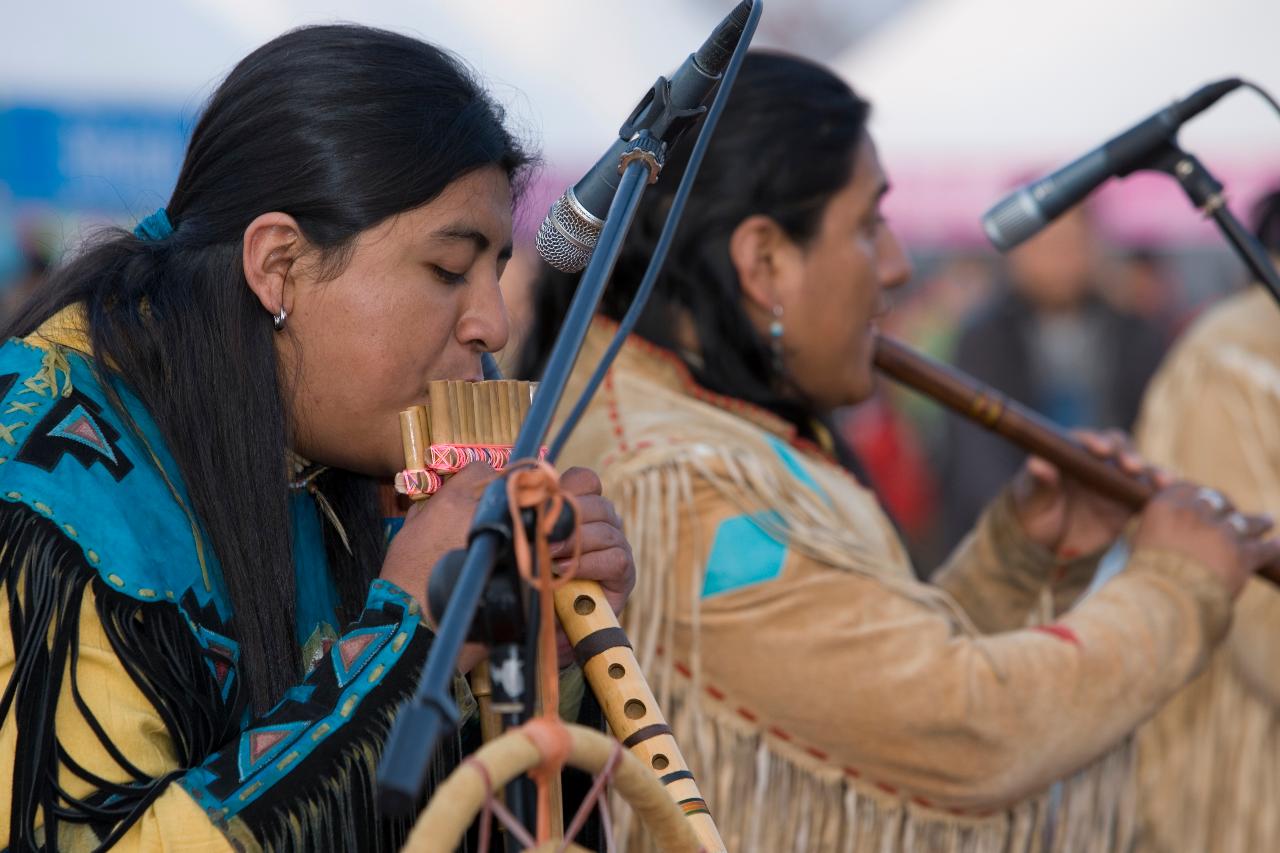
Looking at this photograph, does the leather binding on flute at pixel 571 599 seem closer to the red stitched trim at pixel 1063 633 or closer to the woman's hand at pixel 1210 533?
the red stitched trim at pixel 1063 633

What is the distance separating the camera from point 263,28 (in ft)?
17.3

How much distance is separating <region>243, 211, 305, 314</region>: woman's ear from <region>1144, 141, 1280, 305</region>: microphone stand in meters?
1.28

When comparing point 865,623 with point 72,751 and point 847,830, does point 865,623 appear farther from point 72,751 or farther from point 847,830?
point 72,751

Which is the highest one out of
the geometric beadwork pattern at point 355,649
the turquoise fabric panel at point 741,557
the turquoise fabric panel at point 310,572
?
the geometric beadwork pattern at point 355,649

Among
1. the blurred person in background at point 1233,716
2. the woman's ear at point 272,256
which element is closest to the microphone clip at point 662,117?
the woman's ear at point 272,256

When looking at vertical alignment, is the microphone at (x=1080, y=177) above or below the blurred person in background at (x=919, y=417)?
above

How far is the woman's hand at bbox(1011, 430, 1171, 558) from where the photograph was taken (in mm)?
2779

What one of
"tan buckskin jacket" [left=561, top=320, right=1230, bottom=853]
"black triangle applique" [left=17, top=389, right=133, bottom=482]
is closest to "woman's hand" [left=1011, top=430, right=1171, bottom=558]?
"tan buckskin jacket" [left=561, top=320, right=1230, bottom=853]

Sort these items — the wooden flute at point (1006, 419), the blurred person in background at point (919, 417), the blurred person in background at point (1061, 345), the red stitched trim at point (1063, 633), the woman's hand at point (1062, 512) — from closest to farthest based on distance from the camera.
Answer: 1. the red stitched trim at point (1063, 633)
2. the wooden flute at point (1006, 419)
3. the woman's hand at point (1062, 512)
4. the blurred person in background at point (1061, 345)
5. the blurred person in background at point (919, 417)

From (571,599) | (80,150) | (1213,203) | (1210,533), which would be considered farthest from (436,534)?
(80,150)

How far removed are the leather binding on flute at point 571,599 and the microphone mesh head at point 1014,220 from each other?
3.32ft

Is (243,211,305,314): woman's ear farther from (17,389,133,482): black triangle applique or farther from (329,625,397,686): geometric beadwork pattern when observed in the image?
(329,625,397,686): geometric beadwork pattern

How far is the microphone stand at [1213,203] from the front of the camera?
215 centimetres

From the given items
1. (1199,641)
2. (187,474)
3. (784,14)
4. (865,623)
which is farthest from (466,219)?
(784,14)
